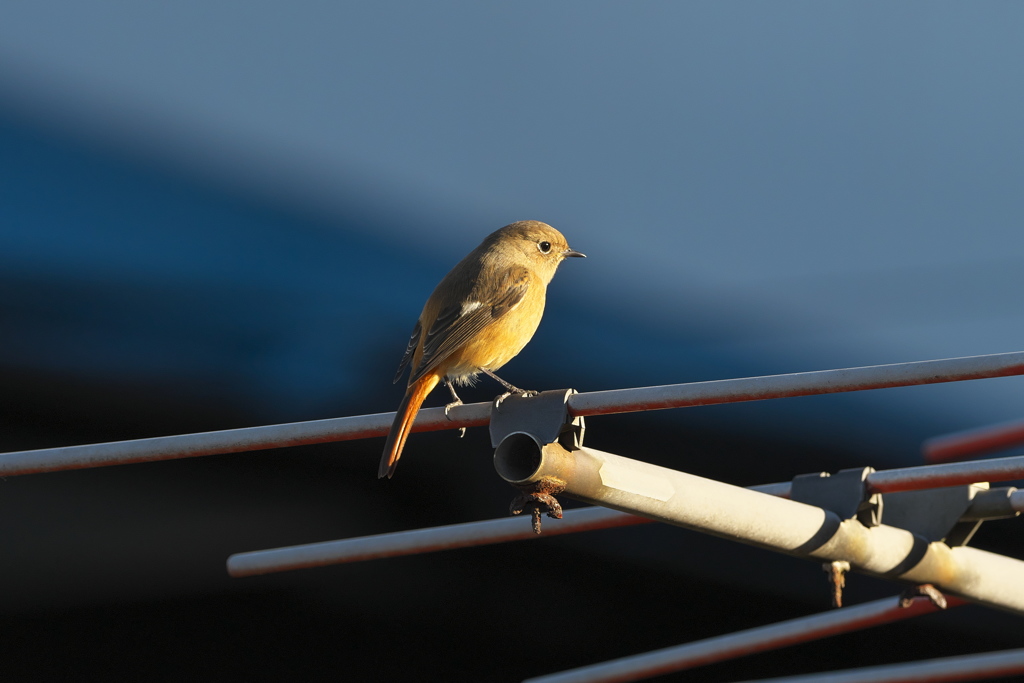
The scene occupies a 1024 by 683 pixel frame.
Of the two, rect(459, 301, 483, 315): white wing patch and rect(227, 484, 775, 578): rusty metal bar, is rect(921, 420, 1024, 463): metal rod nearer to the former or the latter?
rect(227, 484, 775, 578): rusty metal bar

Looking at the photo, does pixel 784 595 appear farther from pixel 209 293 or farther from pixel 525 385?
pixel 209 293

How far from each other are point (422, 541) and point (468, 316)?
100 cm

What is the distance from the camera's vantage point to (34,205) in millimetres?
4992

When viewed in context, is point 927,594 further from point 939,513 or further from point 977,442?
point 977,442

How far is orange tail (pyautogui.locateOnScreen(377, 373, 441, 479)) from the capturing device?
6.30ft

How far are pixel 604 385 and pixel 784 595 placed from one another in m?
1.67

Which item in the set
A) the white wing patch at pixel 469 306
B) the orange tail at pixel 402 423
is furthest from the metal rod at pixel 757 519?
the white wing patch at pixel 469 306

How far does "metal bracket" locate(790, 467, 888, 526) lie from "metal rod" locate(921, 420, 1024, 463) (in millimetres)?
692

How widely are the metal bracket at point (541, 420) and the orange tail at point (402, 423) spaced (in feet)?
0.75

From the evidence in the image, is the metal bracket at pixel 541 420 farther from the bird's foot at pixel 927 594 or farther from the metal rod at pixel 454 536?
the bird's foot at pixel 927 594

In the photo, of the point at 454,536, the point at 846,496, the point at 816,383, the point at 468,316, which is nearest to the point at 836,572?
the point at 846,496

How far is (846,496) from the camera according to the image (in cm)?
183

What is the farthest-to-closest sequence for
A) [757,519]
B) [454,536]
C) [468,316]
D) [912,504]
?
[468,316]
[454,536]
[912,504]
[757,519]

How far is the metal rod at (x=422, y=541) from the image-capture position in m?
2.15
